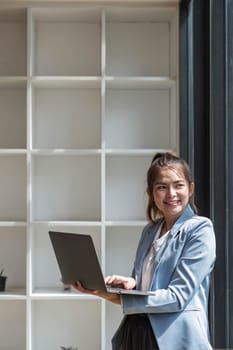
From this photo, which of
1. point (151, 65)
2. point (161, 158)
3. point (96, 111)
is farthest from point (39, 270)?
point (161, 158)

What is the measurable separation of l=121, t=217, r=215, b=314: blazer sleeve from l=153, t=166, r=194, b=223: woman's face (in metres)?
0.12

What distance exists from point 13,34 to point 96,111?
0.66 m

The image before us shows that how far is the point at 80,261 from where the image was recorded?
1687 millimetres

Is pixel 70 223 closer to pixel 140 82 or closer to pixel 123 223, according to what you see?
pixel 123 223

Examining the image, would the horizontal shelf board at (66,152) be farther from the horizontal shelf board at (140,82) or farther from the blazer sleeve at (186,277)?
the blazer sleeve at (186,277)

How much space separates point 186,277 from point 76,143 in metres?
1.67

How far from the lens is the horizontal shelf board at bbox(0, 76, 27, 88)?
2875mm

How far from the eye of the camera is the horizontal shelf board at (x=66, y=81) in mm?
2877

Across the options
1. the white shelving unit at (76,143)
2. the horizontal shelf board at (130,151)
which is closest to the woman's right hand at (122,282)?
the horizontal shelf board at (130,151)

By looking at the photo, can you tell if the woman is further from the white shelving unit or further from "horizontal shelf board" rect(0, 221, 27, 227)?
the white shelving unit

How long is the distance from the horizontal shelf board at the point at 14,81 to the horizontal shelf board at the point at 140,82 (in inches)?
17.6

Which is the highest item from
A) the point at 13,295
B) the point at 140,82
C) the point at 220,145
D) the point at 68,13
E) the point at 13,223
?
the point at 68,13

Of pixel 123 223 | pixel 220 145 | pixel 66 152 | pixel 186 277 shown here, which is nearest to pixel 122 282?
pixel 186 277

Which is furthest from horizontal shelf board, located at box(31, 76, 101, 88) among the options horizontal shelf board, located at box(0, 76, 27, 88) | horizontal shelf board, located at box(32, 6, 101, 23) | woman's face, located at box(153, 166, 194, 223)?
woman's face, located at box(153, 166, 194, 223)
